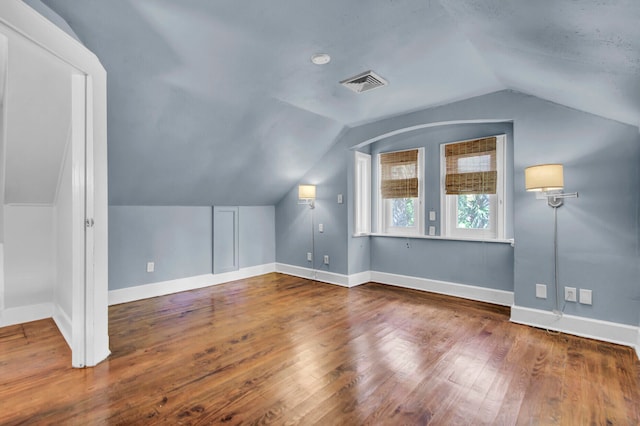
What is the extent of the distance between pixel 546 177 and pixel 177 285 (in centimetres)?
442

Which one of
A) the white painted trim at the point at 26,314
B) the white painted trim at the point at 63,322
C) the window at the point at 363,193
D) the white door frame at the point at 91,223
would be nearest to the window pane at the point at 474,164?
the window at the point at 363,193

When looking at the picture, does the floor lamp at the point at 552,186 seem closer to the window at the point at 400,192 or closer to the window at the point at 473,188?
the window at the point at 473,188

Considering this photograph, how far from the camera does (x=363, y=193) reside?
490cm

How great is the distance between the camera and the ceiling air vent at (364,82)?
2.81 metres

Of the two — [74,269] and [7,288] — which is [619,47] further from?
[7,288]

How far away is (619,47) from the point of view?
1.43 meters

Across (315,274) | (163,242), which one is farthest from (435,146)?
(163,242)

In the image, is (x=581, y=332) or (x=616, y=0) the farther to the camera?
(x=581, y=332)

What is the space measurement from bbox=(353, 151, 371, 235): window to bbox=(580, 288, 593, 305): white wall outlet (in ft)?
8.68

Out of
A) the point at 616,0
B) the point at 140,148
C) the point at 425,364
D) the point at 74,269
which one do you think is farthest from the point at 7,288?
the point at 616,0

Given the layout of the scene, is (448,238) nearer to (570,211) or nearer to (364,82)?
(570,211)

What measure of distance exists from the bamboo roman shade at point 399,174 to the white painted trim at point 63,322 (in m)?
3.98

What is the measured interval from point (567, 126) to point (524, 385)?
7.55ft

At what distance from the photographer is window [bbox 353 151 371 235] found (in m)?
4.78
